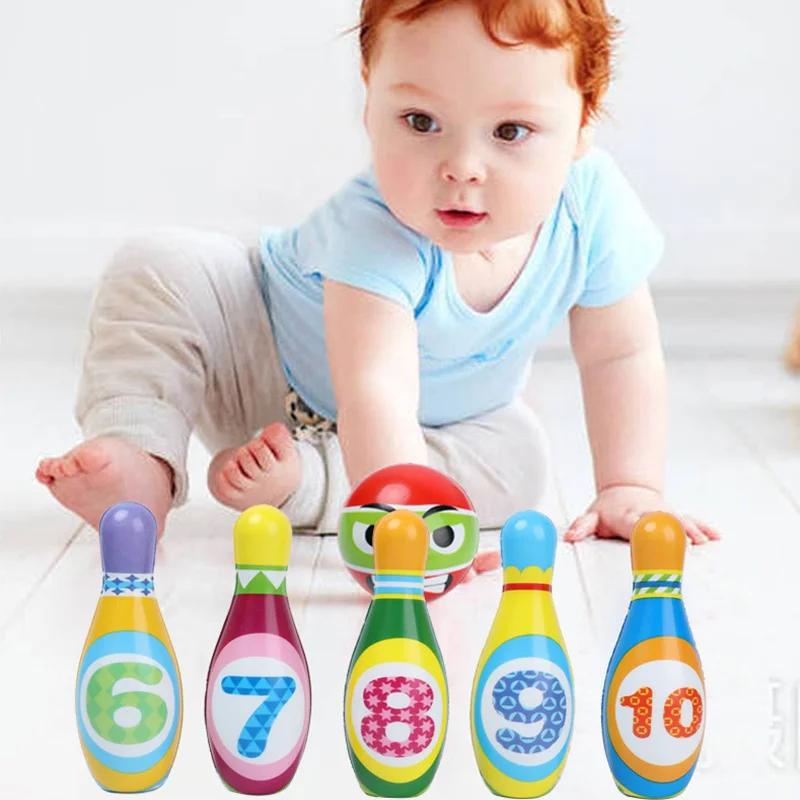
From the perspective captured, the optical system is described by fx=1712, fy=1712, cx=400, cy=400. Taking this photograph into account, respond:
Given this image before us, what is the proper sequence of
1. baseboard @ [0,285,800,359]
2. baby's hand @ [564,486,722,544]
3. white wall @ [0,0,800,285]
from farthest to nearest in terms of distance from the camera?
1. baseboard @ [0,285,800,359]
2. white wall @ [0,0,800,285]
3. baby's hand @ [564,486,722,544]

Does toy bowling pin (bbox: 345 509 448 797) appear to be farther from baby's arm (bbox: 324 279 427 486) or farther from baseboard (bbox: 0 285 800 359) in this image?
baseboard (bbox: 0 285 800 359)

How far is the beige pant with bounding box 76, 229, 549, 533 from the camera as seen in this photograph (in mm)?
1267

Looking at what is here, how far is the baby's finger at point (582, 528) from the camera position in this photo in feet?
4.08

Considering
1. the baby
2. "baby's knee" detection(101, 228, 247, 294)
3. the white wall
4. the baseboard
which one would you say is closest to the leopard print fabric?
the baby

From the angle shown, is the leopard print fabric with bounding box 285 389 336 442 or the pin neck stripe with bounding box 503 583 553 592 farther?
the leopard print fabric with bounding box 285 389 336 442

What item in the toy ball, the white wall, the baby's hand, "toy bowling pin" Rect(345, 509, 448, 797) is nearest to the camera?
"toy bowling pin" Rect(345, 509, 448, 797)

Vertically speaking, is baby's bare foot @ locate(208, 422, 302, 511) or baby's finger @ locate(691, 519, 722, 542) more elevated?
baby's bare foot @ locate(208, 422, 302, 511)

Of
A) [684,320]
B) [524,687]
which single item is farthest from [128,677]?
[684,320]

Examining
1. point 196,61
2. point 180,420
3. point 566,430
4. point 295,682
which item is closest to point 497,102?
point 180,420

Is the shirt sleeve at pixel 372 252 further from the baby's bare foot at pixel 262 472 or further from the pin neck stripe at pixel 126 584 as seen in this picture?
the pin neck stripe at pixel 126 584

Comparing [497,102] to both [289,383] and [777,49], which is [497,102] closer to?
[289,383]

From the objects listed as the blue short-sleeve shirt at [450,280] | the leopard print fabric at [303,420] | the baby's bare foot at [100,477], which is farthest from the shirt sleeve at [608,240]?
the baby's bare foot at [100,477]

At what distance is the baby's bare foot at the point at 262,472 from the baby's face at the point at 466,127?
7.6 inches

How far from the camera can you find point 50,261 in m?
2.24
